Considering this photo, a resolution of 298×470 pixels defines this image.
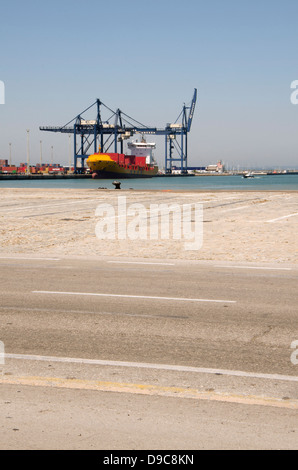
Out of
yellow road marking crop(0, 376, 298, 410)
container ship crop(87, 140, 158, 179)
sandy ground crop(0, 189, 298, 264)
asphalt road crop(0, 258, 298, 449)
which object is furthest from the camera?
container ship crop(87, 140, 158, 179)

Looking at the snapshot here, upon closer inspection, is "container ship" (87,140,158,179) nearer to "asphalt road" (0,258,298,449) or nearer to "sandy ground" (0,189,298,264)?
"sandy ground" (0,189,298,264)

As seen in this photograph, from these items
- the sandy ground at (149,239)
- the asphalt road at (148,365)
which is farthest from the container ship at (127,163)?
the asphalt road at (148,365)

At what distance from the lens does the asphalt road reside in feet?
14.5

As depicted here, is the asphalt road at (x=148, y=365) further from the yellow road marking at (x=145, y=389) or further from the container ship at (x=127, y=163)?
the container ship at (x=127, y=163)

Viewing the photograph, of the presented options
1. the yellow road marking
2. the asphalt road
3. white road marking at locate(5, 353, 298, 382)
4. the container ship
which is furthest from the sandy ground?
the container ship

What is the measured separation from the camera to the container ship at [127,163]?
516 feet

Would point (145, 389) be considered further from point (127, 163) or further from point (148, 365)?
point (127, 163)

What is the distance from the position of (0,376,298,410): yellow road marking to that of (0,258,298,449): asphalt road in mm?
10

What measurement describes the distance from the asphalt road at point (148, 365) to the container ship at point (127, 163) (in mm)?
148094

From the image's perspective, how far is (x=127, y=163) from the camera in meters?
176

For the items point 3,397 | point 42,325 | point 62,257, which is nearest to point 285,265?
point 62,257

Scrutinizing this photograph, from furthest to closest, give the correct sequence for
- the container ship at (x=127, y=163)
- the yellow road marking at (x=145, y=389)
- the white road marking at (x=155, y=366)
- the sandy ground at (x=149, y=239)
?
the container ship at (x=127, y=163)
the sandy ground at (x=149, y=239)
the white road marking at (x=155, y=366)
the yellow road marking at (x=145, y=389)

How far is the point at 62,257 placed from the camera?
14.4 m
